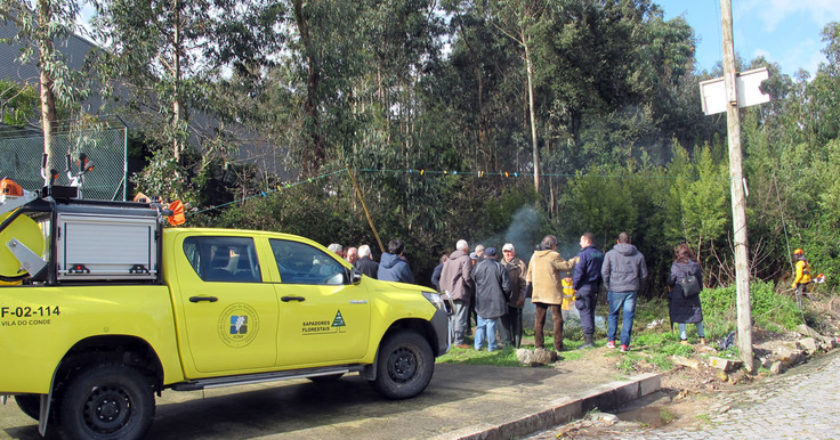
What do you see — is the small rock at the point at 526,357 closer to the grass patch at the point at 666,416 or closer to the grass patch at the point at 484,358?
the grass patch at the point at 484,358

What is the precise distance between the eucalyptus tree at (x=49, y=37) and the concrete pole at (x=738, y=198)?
1111 cm

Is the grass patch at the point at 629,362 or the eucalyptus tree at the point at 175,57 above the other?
the eucalyptus tree at the point at 175,57

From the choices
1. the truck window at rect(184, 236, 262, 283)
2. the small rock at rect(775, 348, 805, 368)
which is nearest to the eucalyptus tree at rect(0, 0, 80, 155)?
the truck window at rect(184, 236, 262, 283)

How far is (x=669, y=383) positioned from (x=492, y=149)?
2557cm

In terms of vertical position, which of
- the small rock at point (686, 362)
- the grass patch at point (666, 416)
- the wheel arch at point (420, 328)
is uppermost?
the wheel arch at point (420, 328)

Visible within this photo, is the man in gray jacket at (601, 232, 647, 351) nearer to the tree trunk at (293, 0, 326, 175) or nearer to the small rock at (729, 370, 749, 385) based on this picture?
the small rock at (729, 370, 749, 385)

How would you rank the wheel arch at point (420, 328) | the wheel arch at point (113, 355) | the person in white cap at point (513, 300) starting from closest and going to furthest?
the wheel arch at point (113, 355) < the wheel arch at point (420, 328) < the person in white cap at point (513, 300)

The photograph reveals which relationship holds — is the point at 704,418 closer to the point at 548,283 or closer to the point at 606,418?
the point at 606,418

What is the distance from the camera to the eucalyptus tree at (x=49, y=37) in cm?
1134

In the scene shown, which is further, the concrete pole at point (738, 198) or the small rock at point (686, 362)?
the concrete pole at point (738, 198)

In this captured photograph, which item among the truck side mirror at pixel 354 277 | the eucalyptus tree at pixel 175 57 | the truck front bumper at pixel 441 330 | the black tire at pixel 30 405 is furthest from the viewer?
the eucalyptus tree at pixel 175 57

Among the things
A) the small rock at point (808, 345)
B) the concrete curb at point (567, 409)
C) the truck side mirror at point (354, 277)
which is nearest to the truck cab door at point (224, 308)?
the truck side mirror at point (354, 277)

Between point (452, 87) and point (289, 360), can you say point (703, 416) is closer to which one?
point (289, 360)

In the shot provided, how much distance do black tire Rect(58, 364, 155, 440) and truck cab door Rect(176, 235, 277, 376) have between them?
0.44 meters
